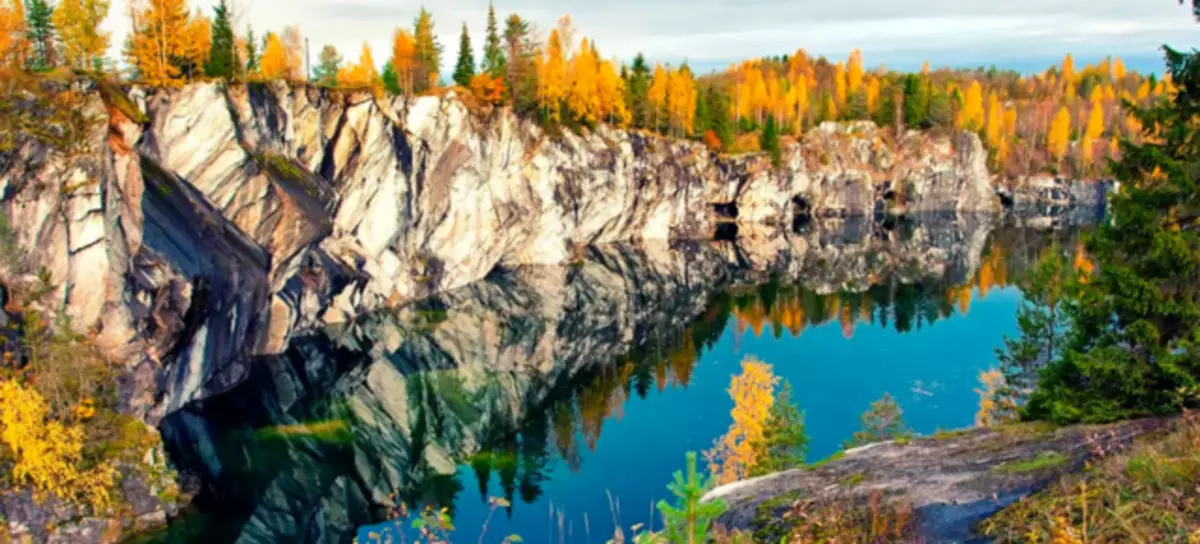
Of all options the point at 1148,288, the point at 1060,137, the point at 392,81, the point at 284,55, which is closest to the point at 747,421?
the point at 1148,288

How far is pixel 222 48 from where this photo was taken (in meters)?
49.4

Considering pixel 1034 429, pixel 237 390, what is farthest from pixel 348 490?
pixel 1034 429

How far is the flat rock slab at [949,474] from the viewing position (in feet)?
31.1

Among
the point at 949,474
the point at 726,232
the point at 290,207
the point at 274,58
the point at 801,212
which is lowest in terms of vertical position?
the point at 726,232

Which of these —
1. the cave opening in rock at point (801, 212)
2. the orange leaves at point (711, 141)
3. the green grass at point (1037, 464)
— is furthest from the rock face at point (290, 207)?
the green grass at point (1037, 464)

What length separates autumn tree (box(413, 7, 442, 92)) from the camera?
73062 mm

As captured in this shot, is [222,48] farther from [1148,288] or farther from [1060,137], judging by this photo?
[1060,137]

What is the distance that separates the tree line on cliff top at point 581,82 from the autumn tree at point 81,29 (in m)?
0.07

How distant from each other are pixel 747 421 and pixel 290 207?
95.8 feet

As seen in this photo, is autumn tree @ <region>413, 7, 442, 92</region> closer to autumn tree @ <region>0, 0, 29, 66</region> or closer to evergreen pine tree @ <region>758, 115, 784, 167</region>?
autumn tree @ <region>0, 0, 29, 66</region>

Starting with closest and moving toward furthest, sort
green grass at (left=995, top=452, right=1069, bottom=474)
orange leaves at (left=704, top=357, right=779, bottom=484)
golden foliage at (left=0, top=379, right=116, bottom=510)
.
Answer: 1. green grass at (left=995, top=452, right=1069, bottom=474)
2. golden foliage at (left=0, top=379, right=116, bottom=510)
3. orange leaves at (left=704, top=357, right=779, bottom=484)

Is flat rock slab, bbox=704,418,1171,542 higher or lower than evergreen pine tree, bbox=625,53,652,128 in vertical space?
lower

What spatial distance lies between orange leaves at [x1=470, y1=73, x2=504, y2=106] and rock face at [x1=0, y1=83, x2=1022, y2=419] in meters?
1.57

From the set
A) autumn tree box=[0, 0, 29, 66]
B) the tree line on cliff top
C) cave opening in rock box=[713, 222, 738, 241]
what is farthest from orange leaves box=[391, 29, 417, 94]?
cave opening in rock box=[713, 222, 738, 241]
